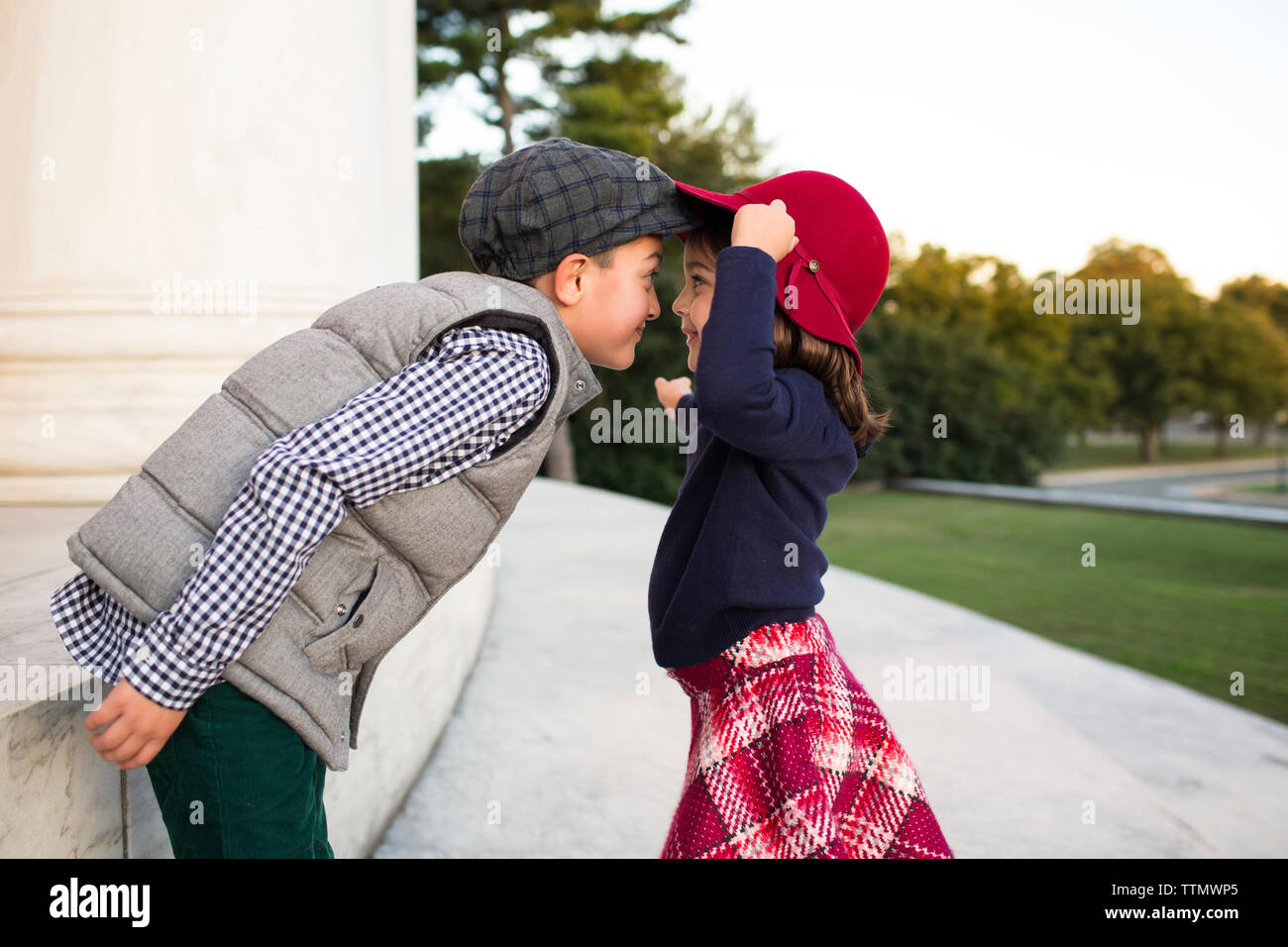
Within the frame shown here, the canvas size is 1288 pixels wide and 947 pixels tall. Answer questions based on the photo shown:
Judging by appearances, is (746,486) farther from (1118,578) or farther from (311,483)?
(1118,578)

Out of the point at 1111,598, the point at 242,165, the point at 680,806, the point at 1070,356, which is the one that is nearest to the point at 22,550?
the point at 242,165

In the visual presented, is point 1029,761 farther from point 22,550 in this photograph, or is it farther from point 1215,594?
point 1215,594

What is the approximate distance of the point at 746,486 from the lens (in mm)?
1662

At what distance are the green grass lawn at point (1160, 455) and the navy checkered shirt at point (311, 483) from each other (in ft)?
130

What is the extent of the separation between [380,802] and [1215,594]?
9.16 meters


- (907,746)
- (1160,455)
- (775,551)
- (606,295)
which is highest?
(606,295)

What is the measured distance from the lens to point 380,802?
2695 mm

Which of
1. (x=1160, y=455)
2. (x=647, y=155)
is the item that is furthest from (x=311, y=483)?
(x=1160, y=455)

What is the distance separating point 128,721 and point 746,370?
970 mm

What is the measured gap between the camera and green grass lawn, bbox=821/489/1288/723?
6868mm

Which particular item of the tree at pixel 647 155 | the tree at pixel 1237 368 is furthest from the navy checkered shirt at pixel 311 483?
the tree at pixel 1237 368

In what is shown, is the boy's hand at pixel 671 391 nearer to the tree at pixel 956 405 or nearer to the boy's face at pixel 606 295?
the boy's face at pixel 606 295

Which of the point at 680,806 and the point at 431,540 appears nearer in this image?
the point at 431,540

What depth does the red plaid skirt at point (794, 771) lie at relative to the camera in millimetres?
1511
